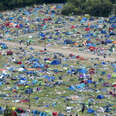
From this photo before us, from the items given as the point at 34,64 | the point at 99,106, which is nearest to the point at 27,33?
the point at 34,64

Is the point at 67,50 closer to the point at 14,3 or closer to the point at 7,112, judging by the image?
the point at 7,112

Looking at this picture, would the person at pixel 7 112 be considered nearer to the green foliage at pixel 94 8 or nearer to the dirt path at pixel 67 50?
the dirt path at pixel 67 50

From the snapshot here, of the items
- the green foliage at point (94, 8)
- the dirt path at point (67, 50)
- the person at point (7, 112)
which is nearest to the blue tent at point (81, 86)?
the person at point (7, 112)

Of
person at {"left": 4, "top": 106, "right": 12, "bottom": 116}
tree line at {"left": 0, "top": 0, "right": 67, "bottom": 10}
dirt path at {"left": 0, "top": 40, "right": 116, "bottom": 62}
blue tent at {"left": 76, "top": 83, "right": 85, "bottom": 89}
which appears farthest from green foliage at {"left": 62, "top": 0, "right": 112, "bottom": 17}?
person at {"left": 4, "top": 106, "right": 12, "bottom": 116}

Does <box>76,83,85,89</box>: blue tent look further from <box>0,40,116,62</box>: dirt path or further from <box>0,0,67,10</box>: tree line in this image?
<box>0,0,67,10</box>: tree line

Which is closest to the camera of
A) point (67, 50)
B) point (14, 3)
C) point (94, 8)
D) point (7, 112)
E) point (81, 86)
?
point (7, 112)

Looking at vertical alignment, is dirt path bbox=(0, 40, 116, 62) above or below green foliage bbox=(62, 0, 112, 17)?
below

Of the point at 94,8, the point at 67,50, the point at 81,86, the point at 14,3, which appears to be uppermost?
the point at 14,3

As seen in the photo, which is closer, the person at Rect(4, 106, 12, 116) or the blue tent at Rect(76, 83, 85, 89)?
the person at Rect(4, 106, 12, 116)

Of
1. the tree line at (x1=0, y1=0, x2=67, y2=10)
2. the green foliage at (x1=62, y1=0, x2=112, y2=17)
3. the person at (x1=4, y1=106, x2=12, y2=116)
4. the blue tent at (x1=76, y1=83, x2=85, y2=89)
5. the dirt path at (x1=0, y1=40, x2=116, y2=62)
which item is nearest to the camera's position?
the person at (x1=4, y1=106, x2=12, y2=116)

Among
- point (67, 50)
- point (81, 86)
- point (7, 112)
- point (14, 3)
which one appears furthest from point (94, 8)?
point (7, 112)

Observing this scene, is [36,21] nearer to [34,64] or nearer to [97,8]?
[97,8]
